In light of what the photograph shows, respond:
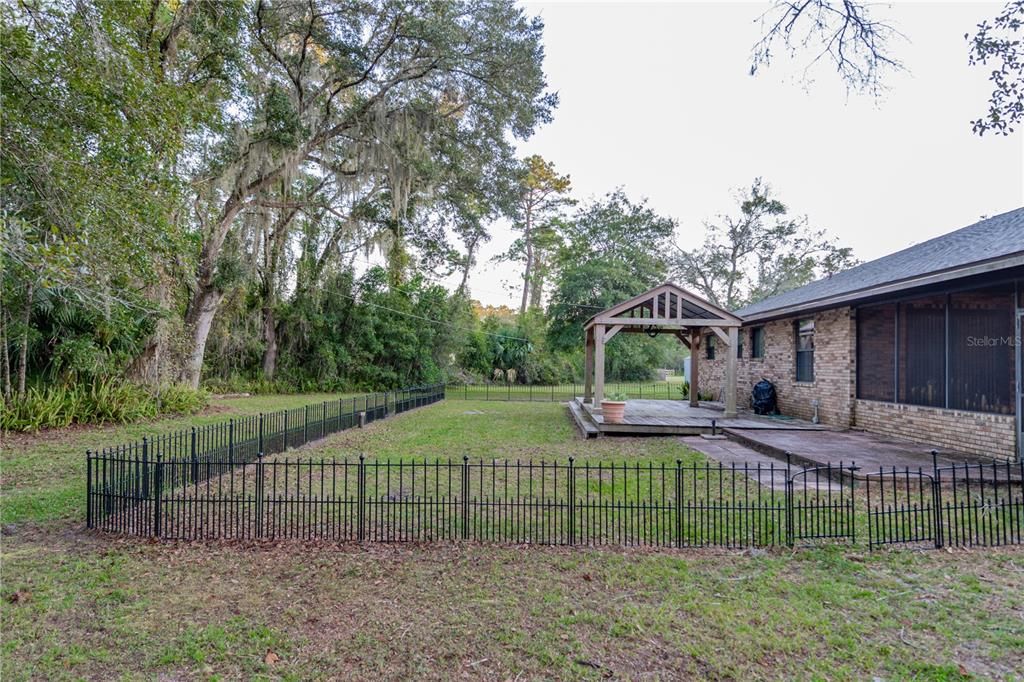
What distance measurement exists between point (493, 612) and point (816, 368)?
1067 cm

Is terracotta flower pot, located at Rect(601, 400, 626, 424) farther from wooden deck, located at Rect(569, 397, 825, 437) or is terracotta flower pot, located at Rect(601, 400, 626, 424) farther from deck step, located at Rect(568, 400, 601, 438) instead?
deck step, located at Rect(568, 400, 601, 438)

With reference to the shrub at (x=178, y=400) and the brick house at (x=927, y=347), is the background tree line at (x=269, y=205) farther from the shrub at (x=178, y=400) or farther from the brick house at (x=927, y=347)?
the brick house at (x=927, y=347)

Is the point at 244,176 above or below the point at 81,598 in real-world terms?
above

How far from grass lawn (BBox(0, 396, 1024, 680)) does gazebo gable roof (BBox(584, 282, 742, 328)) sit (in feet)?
25.8

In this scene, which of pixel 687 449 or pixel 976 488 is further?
pixel 687 449

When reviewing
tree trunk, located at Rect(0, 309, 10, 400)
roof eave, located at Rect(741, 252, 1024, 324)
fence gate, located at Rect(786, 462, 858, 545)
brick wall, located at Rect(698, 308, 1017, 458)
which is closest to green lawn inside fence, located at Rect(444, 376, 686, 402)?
brick wall, located at Rect(698, 308, 1017, 458)

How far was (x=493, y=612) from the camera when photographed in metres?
3.28

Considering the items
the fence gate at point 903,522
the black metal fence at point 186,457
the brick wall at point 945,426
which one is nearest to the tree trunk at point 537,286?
the black metal fence at point 186,457

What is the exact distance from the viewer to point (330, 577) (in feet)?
12.5

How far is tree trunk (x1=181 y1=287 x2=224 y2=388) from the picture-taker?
15383 millimetres

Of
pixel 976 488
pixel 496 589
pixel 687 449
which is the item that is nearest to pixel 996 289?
pixel 976 488

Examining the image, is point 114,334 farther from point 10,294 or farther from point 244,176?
point 244,176

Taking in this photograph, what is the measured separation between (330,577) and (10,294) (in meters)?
9.46

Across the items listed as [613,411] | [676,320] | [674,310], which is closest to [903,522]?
[613,411]
